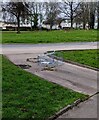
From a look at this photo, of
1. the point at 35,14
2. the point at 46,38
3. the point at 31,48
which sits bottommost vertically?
the point at 31,48

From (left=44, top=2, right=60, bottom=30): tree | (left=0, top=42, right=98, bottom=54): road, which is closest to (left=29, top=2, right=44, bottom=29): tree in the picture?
(left=44, top=2, right=60, bottom=30): tree

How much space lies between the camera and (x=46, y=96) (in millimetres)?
7184

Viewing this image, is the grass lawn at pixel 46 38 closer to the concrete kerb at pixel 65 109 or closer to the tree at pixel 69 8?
the concrete kerb at pixel 65 109

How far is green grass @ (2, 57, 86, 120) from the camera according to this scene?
582cm

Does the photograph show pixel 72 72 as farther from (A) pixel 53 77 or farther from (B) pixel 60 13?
(B) pixel 60 13

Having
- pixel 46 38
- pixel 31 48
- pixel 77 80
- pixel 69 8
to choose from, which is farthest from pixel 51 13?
pixel 77 80

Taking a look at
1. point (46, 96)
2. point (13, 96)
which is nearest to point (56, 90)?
point (46, 96)

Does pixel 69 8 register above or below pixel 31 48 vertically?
above

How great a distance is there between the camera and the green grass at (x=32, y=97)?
5.82m

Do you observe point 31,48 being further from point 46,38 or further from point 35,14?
point 35,14

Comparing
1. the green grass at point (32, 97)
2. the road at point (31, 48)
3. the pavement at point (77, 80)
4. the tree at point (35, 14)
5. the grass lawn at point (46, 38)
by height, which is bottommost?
the pavement at point (77, 80)

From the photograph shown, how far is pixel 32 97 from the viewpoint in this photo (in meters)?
7.03

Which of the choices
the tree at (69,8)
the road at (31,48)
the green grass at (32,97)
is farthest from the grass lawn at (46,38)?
the tree at (69,8)

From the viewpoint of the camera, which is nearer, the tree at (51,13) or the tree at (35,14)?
the tree at (35,14)
